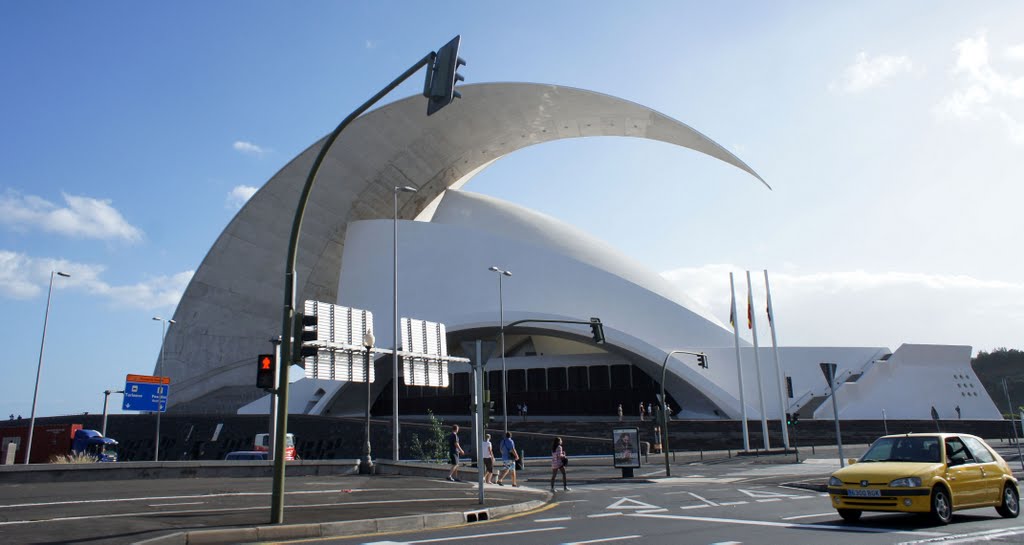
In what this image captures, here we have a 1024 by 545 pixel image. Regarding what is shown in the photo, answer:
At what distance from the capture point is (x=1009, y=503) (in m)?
8.91

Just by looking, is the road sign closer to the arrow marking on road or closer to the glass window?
the arrow marking on road

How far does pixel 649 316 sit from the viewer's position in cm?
3891

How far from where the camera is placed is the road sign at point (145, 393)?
2909 cm

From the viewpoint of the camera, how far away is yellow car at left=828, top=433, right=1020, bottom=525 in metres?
7.89

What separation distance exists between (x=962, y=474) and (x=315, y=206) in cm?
3780

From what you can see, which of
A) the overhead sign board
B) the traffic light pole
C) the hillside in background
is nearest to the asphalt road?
the traffic light pole

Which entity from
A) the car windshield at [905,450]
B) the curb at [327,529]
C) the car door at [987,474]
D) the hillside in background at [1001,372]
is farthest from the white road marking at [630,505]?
the hillside in background at [1001,372]

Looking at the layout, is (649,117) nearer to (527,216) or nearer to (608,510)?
(527,216)

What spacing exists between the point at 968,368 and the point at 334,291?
36.6 metres

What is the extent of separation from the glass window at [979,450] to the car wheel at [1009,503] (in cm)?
40

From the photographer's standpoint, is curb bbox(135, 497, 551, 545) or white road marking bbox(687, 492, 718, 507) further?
white road marking bbox(687, 492, 718, 507)

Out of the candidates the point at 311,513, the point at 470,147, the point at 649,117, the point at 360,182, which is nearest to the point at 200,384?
the point at 360,182

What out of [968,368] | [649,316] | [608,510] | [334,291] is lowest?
[608,510]

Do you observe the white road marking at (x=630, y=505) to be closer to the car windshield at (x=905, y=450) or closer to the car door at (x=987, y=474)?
the car windshield at (x=905, y=450)
